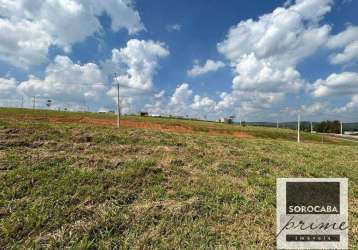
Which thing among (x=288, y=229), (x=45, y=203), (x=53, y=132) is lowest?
(x=288, y=229)

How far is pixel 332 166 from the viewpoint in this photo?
35.2 feet

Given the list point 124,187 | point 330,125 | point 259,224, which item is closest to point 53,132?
point 124,187

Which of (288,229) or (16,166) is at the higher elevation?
(16,166)

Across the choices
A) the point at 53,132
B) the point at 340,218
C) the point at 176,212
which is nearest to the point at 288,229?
the point at 340,218

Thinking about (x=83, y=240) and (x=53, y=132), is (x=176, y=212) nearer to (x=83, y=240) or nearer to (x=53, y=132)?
(x=83, y=240)

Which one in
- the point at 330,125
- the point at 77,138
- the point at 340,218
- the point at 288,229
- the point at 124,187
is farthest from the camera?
the point at 330,125

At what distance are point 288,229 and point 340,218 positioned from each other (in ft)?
4.88

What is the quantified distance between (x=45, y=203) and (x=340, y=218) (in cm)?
616

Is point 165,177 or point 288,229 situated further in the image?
point 165,177

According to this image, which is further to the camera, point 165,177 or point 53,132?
point 53,132

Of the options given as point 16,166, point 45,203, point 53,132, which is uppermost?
point 53,132

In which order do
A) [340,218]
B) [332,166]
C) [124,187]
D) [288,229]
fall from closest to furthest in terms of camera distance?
[288,229] < [340,218] < [124,187] < [332,166]

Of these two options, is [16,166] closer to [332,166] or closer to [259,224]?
[259,224]

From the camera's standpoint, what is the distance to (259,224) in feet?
16.2
